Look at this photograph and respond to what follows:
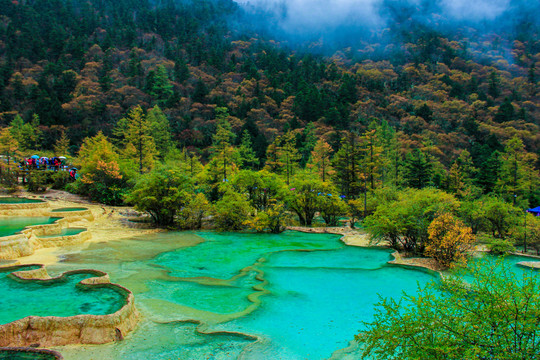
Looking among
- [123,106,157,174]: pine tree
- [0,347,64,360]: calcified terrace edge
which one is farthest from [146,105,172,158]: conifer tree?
[0,347,64,360]: calcified terrace edge

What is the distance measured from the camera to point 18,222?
63.8 ft

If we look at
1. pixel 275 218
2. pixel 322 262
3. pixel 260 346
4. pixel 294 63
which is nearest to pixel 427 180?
pixel 275 218

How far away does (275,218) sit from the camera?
77.7 feet

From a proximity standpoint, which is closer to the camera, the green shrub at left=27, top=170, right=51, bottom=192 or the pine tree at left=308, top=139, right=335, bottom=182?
the green shrub at left=27, top=170, right=51, bottom=192

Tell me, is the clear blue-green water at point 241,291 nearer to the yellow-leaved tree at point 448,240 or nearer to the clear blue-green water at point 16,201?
the yellow-leaved tree at point 448,240

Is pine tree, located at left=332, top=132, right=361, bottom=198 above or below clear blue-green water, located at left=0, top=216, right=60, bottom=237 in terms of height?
above

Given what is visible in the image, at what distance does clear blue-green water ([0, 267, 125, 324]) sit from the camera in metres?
8.30

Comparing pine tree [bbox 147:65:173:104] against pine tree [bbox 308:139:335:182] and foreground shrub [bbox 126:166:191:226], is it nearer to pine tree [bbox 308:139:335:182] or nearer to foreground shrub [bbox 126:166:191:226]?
pine tree [bbox 308:139:335:182]

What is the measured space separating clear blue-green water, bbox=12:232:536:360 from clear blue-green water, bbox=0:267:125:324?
1075mm

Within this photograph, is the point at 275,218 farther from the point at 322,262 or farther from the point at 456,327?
the point at 456,327

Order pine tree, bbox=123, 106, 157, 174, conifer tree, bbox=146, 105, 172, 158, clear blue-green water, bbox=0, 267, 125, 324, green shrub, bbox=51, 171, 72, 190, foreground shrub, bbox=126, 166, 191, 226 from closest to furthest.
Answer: clear blue-green water, bbox=0, 267, 125, 324 → foreground shrub, bbox=126, 166, 191, 226 → green shrub, bbox=51, 171, 72, 190 → pine tree, bbox=123, 106, 157, 174 → conifer tree, bbox=146, 105, 172, 158

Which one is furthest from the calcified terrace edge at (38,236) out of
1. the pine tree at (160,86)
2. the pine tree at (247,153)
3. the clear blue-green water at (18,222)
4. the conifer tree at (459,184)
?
the pine tree at (160,86)

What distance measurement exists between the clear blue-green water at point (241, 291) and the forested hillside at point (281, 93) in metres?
19.9

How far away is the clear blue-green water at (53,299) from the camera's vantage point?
8297mm
